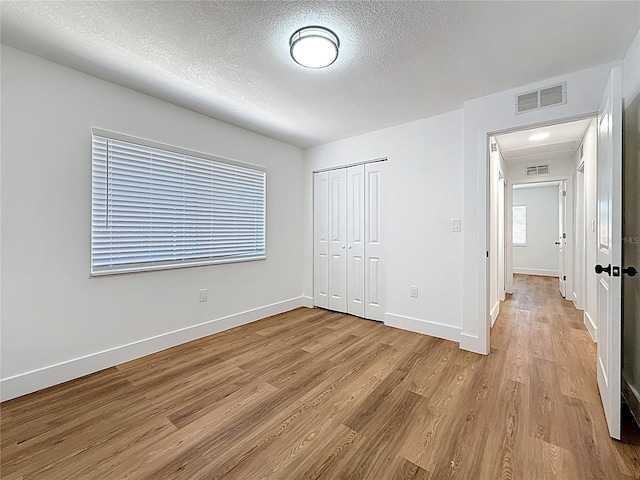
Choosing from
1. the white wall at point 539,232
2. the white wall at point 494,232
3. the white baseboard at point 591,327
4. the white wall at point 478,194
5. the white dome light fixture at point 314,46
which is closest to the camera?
the white dome light fixture at point 314,46

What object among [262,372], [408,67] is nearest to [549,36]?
[408,67]

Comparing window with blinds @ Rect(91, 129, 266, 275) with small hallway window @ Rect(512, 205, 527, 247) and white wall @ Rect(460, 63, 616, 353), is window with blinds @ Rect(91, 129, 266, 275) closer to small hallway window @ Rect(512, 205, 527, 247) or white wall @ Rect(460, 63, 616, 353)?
white wall @ Rect(460, 63, 616, 353)

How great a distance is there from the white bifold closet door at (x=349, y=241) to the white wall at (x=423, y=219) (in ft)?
0.65

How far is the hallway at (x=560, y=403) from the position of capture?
4.70 ft

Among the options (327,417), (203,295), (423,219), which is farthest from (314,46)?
(203,295)

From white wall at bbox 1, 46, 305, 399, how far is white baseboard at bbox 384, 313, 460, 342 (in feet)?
7.46

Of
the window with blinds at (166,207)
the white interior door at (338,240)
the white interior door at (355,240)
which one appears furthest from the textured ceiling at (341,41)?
the white interior door at (338,240)

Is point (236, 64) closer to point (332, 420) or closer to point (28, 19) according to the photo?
point (28, 19)

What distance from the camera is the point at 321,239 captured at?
4375mm

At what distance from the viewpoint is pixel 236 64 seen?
217 cm

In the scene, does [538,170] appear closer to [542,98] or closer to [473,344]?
[542,98]

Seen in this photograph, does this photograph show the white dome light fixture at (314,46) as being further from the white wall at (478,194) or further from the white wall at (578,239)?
the white wall at (578,239)

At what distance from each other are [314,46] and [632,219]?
254 cm

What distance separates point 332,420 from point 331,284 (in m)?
2.55
